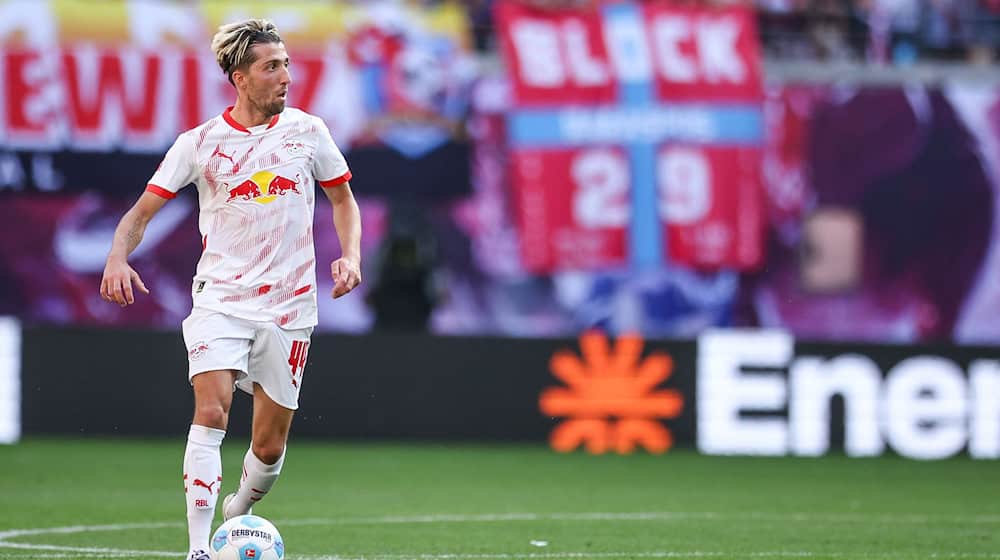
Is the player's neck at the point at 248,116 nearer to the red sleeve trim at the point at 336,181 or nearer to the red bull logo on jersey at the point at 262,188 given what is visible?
the red bull logo on jersey at the point at 262,188

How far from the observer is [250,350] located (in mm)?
6812

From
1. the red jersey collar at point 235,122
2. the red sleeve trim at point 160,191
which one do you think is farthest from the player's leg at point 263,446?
the red jersey collar at point 235,122

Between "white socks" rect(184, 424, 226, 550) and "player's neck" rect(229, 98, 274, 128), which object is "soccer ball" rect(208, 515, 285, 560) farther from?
"player's neck" rect(229, 98, 274, 128)

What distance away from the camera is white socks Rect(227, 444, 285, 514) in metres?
7.00

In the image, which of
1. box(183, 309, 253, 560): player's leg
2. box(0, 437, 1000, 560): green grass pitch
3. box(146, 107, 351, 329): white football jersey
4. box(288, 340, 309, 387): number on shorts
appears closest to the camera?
box(183, 309, 253, 560): player's leg

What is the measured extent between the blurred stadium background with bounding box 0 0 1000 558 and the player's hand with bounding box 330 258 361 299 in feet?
14.6

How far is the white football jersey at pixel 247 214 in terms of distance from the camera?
676cm

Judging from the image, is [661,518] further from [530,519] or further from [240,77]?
[240,77]

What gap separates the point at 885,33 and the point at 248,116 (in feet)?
49.2

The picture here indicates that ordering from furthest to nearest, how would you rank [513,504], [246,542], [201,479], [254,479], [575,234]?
[575,234] < [513,504] < [254,479] < [201,479] < [246,542]

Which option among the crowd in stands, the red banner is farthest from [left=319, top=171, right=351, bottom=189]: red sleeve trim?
the crowd in stands

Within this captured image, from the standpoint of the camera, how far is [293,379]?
6906 mm

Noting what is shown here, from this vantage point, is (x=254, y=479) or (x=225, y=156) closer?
(x=225, y=156)

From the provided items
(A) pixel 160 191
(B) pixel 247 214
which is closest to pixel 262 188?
(B) pixel 247 214
